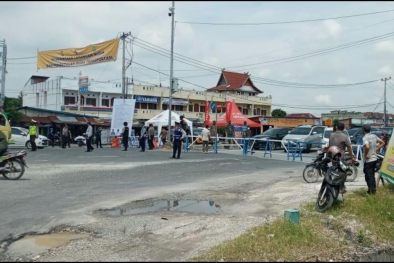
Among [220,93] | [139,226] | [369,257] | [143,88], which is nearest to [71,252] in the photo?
[139,226]

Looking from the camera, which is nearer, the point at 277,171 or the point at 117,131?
the point at 277,171

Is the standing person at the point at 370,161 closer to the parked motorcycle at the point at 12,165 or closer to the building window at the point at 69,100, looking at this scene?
the parked motorcycle at the point at 12,165

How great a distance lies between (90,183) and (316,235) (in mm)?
7384

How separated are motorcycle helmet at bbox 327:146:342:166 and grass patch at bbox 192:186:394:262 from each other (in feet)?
2.78

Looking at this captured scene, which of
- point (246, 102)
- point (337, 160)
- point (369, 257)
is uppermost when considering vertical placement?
point (246, 102)

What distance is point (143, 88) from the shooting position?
5878 cm

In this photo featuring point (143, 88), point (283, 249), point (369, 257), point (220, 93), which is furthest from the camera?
point (220, 93)

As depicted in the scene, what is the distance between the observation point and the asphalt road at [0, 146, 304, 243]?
866 cm

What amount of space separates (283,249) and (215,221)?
1.91 m

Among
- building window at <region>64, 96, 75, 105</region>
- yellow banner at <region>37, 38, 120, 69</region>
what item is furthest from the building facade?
yellow banner at <region>37, 38, 120, 69</region>

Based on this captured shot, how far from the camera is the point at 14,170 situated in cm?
1341

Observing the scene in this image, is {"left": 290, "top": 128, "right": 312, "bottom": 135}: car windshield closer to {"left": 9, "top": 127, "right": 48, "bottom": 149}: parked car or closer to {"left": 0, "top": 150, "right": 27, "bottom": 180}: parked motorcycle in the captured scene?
{"left": 9, "top": 127, "right": 48, "bottom": 149}: parked car

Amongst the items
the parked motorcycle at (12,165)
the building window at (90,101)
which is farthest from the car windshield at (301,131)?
the building window at (90,101)

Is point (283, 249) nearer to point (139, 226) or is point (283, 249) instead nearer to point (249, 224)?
point (249, 224)
